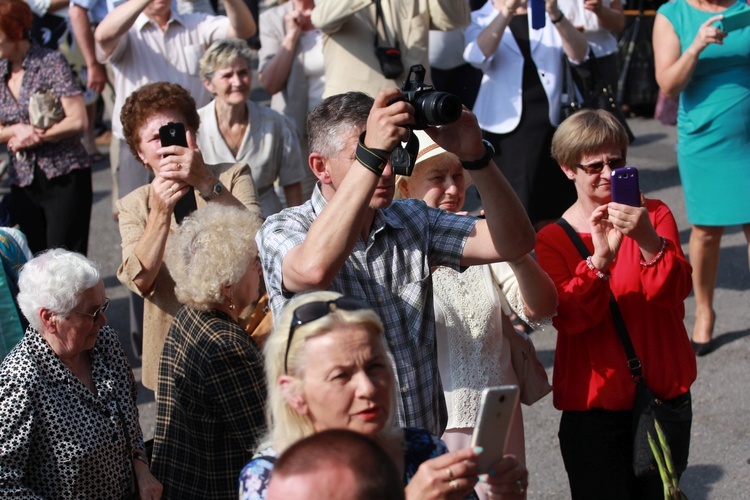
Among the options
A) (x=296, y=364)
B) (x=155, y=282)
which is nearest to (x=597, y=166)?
(x=296, y=364)

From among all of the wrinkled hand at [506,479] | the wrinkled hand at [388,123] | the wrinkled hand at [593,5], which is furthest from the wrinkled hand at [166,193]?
the wrinkled hand at [593,5]

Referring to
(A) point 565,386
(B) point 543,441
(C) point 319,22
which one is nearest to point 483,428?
(A) point 565,386

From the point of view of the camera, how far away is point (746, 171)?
5.77 metres

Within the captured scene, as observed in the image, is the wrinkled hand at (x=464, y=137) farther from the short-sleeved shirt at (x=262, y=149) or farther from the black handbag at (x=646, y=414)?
the short-sleeved shirt at (x=262, y=149)

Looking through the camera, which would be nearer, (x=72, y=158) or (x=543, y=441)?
(x=543, y=441)

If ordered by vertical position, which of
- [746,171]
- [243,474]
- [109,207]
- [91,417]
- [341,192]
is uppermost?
[341,192]

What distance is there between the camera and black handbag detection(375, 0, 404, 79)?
19.5ft

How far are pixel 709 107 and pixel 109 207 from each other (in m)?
5.86

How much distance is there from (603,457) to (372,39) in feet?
10.5

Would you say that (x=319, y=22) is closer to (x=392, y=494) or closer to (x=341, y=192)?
(x=341, y=192)

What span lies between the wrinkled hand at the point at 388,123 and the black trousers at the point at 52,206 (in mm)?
3725

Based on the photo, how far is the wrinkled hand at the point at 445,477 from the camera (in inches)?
82.2

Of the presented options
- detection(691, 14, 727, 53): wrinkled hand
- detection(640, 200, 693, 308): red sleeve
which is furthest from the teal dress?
detection(640, 200, 693, 308): red sleeve

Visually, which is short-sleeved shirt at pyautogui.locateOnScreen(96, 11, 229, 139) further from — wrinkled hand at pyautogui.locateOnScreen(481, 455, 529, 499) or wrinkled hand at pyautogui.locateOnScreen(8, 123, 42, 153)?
wrinkled hand at pyautogui.locateOnScreen(481, 455, 529, 499)
